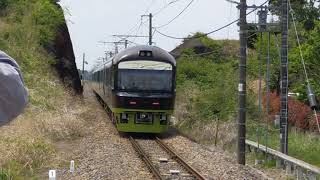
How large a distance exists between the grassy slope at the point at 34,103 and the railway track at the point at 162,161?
224 centimetres

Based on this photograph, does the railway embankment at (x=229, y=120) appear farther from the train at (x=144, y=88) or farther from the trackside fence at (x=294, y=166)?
the train at (x=144, y=88)

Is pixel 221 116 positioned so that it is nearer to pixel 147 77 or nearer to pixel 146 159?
pixel 147 77

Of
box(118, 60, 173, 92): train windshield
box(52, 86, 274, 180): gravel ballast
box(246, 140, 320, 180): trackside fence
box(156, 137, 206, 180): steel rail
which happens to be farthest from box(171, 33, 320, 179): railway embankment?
box(118, 60, 173, 92): train windshield

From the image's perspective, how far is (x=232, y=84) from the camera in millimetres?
23781

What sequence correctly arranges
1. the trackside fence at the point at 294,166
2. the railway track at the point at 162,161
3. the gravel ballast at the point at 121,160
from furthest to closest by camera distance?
the railway track at the point at 162,161 < the gravel ballast at the point at 121,160 < the trackside fence at the point at 294,166

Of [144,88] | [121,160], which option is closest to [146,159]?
[121,160]

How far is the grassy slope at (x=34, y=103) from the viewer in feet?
38.6

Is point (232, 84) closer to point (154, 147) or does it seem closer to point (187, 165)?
point (154, 147)

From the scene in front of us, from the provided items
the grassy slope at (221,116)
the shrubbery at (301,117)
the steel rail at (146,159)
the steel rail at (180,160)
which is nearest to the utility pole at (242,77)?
the grassy slope at (221,116)

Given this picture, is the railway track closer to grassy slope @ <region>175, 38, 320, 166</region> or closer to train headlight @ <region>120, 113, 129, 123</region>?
train headlight @ <region>120, 113, 129, 123</region>

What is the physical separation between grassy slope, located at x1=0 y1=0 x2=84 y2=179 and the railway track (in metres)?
2.24

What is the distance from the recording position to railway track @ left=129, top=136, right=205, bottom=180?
12047 mm

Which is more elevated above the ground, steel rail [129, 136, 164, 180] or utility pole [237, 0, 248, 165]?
utility pole [237, 0, 248, 165]

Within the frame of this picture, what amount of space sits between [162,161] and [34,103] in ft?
26.3
